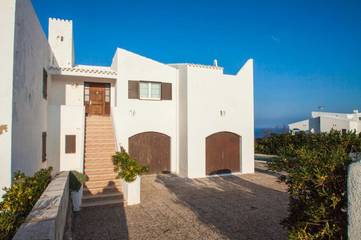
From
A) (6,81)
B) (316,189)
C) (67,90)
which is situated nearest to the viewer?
(316,189)

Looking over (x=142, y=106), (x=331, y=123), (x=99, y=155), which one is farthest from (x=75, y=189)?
(x=331, y=123)

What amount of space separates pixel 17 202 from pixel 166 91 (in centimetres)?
1035

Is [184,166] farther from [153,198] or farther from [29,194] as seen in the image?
[29,194]

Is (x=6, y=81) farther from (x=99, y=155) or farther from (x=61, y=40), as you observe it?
(x=61, y=40)

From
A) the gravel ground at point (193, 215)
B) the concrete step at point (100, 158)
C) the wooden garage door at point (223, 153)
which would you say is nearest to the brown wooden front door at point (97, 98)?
the concrete step at point (100, 158)

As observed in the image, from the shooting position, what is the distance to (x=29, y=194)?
4.89m

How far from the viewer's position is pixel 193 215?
773 centimetres

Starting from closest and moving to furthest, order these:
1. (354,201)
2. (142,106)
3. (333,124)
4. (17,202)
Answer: (354,201) → (17,202) → (142,106) → (333,124)

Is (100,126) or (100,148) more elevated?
(100,126)

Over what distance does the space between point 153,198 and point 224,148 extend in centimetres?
632

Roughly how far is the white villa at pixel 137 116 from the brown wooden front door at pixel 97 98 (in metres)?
0.06

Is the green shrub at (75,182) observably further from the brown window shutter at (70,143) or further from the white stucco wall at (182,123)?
the white stucco wall at (182,123)

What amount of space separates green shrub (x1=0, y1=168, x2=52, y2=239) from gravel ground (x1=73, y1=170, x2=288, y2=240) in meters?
1.90

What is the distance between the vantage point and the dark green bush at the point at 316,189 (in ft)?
11.1
